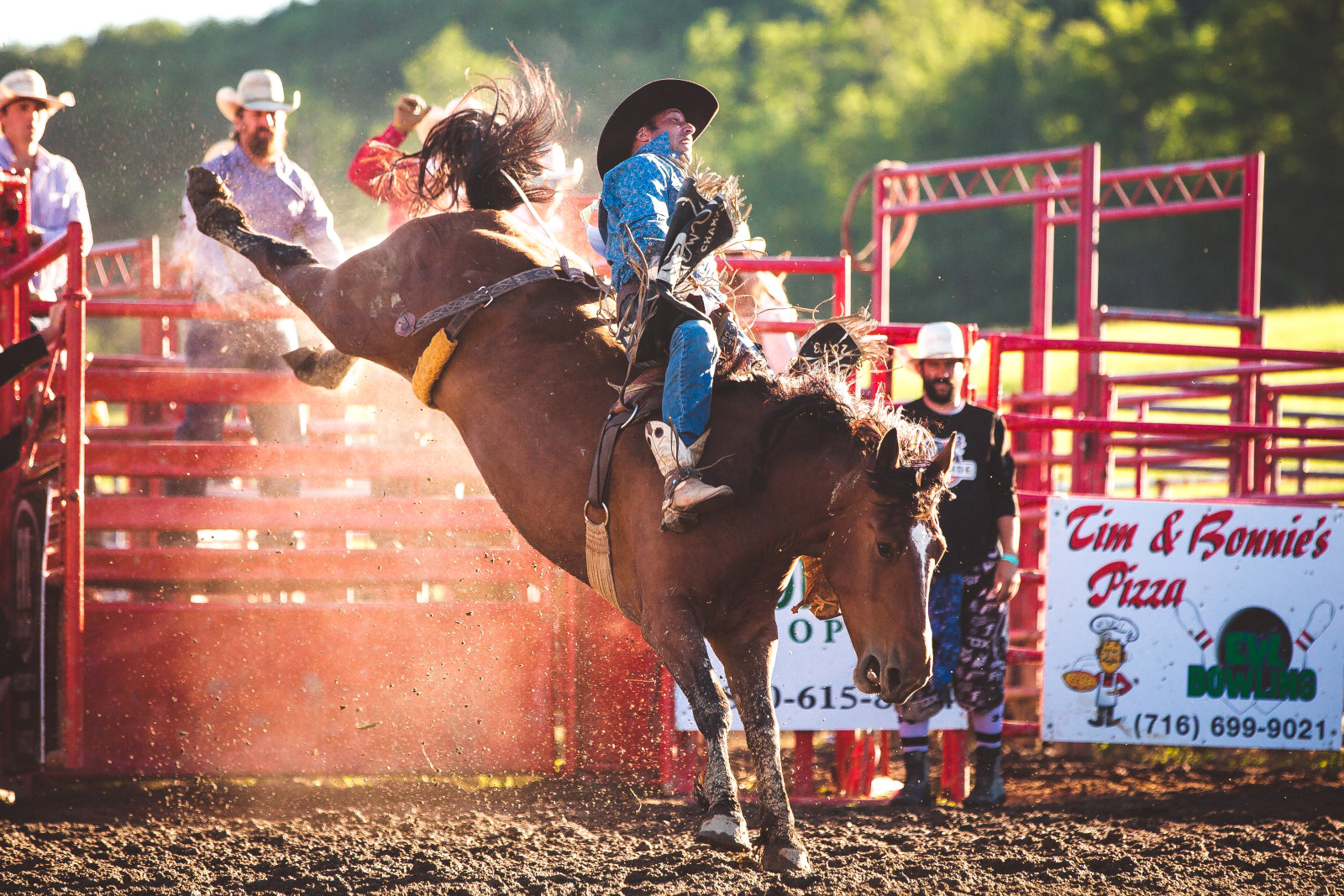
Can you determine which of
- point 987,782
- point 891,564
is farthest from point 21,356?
point 987,782

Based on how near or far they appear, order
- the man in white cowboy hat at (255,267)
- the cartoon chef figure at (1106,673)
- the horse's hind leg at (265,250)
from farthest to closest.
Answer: the man in white cowboy hat at (255,267) < the cartoon chef figure at (1106,673) < the horse's hind leg at (265,250)

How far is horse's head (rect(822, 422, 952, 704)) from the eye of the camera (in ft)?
12.1

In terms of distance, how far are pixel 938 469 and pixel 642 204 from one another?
1.25 m

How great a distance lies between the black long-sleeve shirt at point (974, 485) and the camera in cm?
563

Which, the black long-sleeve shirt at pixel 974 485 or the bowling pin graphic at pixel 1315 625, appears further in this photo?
the bowling pin graphic at pixel 1315 625

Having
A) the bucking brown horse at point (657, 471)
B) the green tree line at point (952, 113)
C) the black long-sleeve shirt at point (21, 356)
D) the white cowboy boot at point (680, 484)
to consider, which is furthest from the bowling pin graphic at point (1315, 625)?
the green tree line at point (952, 113)

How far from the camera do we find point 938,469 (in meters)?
3.82

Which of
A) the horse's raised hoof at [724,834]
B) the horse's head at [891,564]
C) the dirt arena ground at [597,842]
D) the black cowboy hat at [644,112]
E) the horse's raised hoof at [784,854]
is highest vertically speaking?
the black cowboy hat at [644,112]

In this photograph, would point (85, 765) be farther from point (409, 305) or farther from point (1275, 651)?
point (1275, 651)

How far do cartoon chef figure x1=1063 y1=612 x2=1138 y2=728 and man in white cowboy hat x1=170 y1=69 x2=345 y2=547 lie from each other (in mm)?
3790

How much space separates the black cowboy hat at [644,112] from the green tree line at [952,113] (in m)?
27.8

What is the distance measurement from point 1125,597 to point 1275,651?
759 mm

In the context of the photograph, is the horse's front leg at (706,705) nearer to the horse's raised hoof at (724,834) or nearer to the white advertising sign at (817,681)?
the horse's raised hoof at (724,834)

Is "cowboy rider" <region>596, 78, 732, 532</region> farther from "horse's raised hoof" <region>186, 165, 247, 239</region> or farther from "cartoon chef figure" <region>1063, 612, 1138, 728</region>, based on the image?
"cartoon chef figure" <region>1063, 612, 1138, 728</region>
